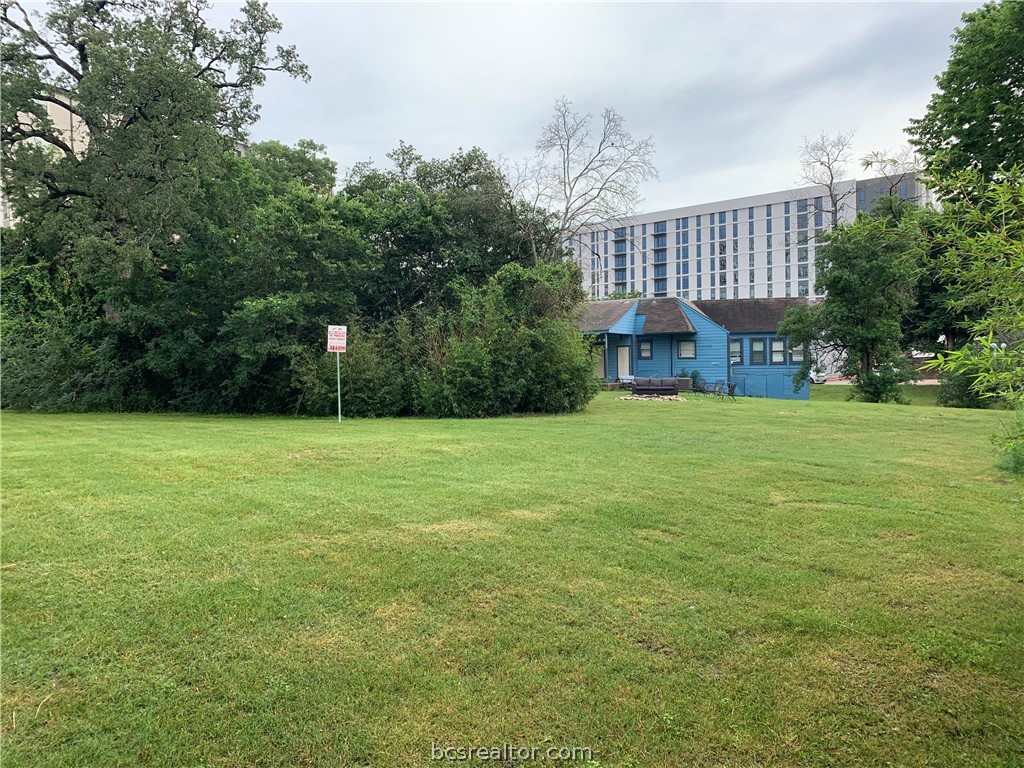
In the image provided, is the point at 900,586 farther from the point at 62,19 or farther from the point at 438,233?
the point at 62,19

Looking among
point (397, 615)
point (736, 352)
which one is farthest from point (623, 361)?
point (397, 615)

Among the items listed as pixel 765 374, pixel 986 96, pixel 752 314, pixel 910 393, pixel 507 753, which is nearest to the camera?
pixel 507 753

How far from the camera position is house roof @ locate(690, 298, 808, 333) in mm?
31453

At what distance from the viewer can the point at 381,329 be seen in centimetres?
1706

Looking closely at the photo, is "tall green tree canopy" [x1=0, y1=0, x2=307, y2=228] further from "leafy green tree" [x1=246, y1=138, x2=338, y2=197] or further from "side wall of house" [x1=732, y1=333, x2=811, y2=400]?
"side wall of house" [x1=732, y1=333, x2=811, y2=400]

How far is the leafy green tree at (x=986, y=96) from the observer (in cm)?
1170

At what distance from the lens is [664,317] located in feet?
99.1

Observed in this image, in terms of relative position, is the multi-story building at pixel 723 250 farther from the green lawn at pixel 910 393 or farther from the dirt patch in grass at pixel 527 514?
the dirt patch in grass at pixel 527 514

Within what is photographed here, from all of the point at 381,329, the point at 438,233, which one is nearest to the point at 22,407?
the point at 381,329

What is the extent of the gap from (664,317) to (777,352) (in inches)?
246

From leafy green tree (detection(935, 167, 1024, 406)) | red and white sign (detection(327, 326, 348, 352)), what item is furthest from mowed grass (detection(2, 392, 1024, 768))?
red and white sign (detection(327, 326, 348, 352))

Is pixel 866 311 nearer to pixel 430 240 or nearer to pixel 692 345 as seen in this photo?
pixel 692 345

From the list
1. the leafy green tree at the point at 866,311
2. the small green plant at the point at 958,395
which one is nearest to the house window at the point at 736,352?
the leafy green tree at the point at 866,311

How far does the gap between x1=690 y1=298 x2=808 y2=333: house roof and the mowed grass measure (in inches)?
1030
